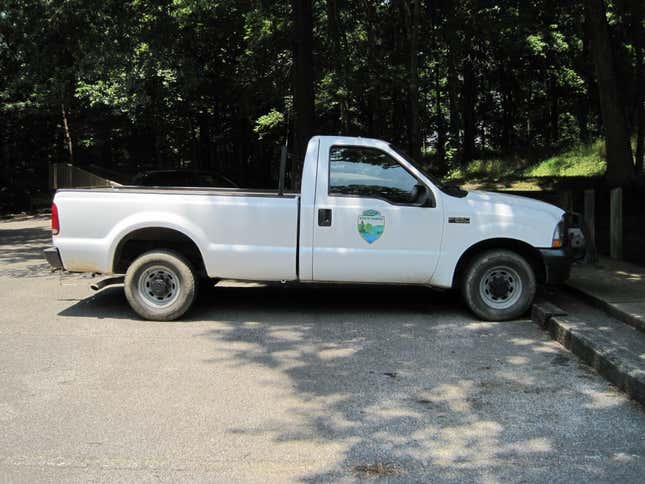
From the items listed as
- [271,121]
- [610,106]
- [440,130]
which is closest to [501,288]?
[610,106]

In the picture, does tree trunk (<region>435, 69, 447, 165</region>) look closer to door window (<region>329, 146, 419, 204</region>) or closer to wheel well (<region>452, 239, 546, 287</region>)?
wheel well (<region>452, 239, 546, 287</region>)

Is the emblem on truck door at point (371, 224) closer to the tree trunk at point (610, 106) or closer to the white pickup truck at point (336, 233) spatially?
the white pickup truck at point (336, 233)

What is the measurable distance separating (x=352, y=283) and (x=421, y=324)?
876 millimetres

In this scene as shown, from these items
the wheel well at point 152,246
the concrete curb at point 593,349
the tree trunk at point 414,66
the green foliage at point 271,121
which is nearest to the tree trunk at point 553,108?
the green foliage at point 271,121

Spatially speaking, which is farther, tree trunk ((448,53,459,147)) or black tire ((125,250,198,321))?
tree trunk ((448,53,459,147))

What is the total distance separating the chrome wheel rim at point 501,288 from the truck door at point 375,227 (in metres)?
0.64

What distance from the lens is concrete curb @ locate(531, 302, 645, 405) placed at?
15.8ft

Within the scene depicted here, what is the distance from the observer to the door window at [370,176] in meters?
7.00

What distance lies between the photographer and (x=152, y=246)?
7320mm

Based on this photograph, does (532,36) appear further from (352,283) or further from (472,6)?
(352,283)

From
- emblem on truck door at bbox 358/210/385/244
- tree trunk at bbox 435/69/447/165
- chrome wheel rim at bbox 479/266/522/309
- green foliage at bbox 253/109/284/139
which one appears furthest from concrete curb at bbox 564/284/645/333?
tree trunk at bbox 435/69/447/165

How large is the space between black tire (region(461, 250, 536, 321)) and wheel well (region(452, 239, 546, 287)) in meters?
0.10

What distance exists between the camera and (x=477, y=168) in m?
29.8

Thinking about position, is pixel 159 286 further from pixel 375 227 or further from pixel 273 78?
pixel 273 78
